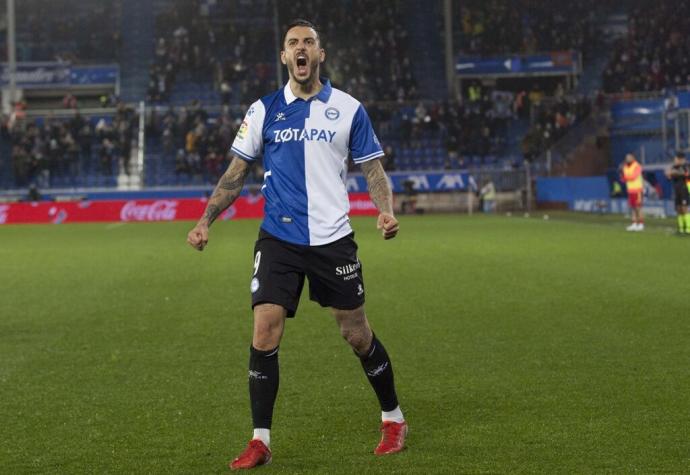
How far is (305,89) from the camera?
6.11 metres

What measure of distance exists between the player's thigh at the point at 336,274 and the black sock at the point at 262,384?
0.41m

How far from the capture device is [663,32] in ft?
166

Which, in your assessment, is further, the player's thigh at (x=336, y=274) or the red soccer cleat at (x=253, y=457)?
the player's thigh at (x=336, y=274)

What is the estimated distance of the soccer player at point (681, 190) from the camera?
25969 millimetres

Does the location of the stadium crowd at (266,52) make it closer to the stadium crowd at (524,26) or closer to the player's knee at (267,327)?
the stadium crowd at (524,26)

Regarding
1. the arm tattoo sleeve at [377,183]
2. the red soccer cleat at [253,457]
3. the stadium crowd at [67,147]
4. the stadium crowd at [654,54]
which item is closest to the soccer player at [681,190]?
the arm tattoo sleeve at [377,183]

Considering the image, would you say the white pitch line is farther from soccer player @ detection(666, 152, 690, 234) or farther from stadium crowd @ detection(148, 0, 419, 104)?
soccer player @ detection(666, 152, 690, 234)

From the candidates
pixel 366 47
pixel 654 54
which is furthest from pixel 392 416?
pixel 366 47

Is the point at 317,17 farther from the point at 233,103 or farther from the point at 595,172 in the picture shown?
the point at 595,172

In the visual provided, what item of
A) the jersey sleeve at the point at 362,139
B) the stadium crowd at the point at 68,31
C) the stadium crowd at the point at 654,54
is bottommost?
the jersey sleeve at the point at 362,139

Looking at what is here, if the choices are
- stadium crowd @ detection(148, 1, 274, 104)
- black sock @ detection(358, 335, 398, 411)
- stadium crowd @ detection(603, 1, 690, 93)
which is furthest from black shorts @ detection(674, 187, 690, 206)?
stadium crowd @ detection(148, 1, 274, 104)

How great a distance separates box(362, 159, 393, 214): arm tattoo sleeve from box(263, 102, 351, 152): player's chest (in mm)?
257

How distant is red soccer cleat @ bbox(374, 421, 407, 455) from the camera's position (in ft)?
19.7

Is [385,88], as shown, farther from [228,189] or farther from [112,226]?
[228,189]
